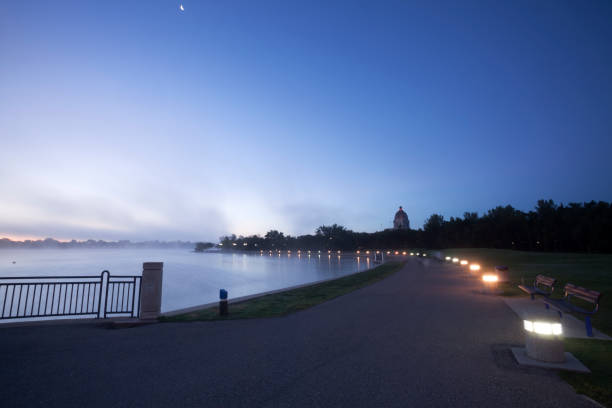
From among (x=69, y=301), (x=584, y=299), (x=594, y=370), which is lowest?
(x=69, y=301)

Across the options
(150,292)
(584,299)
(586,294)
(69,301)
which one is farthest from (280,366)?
(69,301)

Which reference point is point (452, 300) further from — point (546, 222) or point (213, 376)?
point (546, 222)

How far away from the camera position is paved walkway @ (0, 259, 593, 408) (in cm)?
487

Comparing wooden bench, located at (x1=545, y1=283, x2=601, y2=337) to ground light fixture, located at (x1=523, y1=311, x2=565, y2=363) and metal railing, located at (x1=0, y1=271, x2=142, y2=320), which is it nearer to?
ground light fixture, located at (x1=523, y1=311, x2=565, y2=363)

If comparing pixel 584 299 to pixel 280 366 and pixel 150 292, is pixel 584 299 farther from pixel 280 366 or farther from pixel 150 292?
pixel 150 292

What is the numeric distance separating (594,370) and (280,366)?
18.1 feet

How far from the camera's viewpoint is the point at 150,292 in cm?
1037

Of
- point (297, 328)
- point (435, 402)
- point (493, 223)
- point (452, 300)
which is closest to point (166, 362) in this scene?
point (297, 328)

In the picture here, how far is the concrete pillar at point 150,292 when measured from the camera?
10211 millimetres

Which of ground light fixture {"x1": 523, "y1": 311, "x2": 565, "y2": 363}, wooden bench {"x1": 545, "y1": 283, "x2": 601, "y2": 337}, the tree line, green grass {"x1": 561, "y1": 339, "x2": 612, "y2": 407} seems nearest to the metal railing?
ground light fixture {"x1": 523, "y1": 311, "x2": 565, "y2": 363}

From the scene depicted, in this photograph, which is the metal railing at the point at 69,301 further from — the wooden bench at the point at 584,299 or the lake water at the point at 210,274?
the wooden bench at the point at 584,299

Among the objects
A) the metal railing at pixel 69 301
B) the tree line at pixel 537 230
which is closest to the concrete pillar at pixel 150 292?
the metal railing at pixel 69 301

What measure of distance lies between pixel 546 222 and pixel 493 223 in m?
18.2

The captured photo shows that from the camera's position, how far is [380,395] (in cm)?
490
